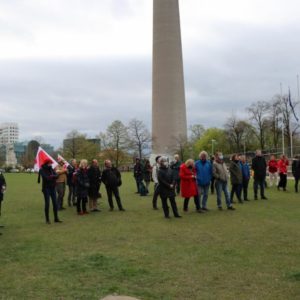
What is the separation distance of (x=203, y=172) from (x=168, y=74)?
5886 centimetres

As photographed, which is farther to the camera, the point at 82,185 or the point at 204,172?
the point at 82,185

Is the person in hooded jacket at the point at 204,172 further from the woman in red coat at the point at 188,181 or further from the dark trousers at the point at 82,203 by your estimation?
the dark trousers at the point at 82,203

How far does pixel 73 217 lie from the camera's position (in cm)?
1534

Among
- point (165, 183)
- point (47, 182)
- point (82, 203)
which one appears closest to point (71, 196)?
point (82, 203)

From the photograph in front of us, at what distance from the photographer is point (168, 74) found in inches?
2881

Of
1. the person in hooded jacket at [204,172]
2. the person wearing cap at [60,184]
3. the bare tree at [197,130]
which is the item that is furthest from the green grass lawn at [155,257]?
the bare tree at [197,130]

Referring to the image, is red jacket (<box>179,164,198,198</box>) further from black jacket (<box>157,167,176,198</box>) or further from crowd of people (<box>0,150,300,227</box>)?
black jacket (<box>157,167,176,198</box>)

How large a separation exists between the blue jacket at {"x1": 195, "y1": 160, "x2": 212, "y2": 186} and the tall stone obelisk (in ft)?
192

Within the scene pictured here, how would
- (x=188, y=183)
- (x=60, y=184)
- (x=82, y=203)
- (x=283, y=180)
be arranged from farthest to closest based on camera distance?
(x=283, y=180)
(x=60, y=184)
(x=82, y=203)
(x=188, y=183)

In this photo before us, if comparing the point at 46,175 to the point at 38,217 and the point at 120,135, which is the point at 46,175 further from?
the point at 120,135

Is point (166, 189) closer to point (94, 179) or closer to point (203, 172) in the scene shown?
point (203, 172)

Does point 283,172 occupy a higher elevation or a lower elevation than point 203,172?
lower

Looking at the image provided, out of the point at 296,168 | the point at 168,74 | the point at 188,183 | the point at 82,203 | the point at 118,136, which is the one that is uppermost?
the point at 168,74

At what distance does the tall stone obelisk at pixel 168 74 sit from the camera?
72438 millimetres
